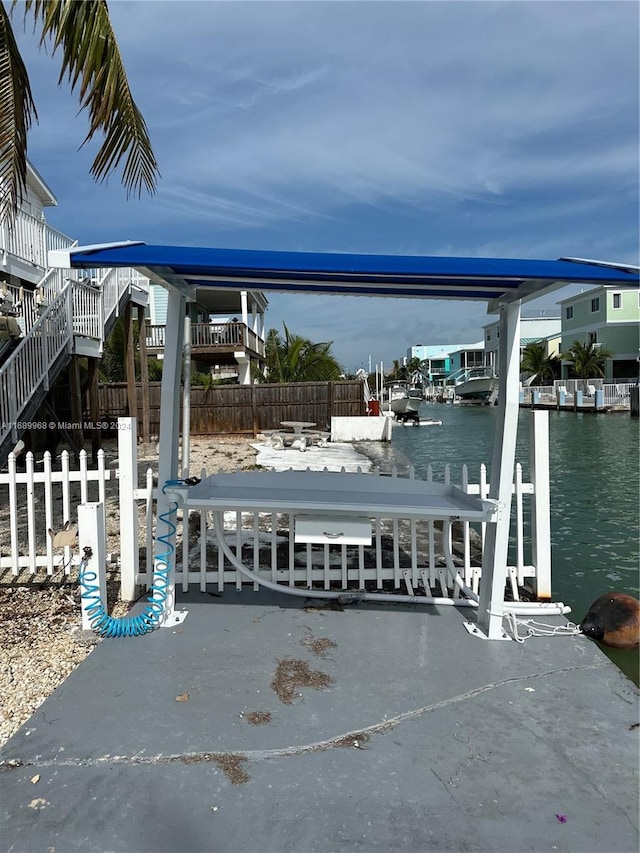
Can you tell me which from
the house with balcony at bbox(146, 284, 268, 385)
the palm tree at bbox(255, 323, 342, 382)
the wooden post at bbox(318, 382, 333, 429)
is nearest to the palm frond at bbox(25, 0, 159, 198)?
the house with balcony at bbox(146, 284, 268, 385)

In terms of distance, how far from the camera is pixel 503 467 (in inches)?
155

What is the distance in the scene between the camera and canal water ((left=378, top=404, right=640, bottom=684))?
601 cm

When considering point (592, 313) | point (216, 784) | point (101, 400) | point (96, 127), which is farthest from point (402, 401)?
point (216, 784)

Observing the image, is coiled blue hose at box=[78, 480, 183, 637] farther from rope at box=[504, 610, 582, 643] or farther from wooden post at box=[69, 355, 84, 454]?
wooden post at box=[69, 355, 84, 454]

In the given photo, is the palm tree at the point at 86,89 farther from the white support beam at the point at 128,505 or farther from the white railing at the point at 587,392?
the white railing at the point at 587,392

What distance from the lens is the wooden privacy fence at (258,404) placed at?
20422 mm

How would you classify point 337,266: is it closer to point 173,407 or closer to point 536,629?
point 173,407

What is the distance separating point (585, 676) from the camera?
134 inches

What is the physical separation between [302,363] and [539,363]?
3619 centimetres

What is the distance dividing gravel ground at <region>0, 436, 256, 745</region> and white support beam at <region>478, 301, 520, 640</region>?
265 cm

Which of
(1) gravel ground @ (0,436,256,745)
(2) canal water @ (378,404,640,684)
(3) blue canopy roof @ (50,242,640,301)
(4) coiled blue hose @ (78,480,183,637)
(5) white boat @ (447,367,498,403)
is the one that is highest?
(5) white boat @ (447,367,498,403)

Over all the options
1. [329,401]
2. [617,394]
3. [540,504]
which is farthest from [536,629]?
[617,394]

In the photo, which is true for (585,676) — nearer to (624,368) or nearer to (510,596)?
(510,596)

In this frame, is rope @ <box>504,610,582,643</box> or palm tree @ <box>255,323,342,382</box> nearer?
rope @ <box>504,610,582,643</box>
